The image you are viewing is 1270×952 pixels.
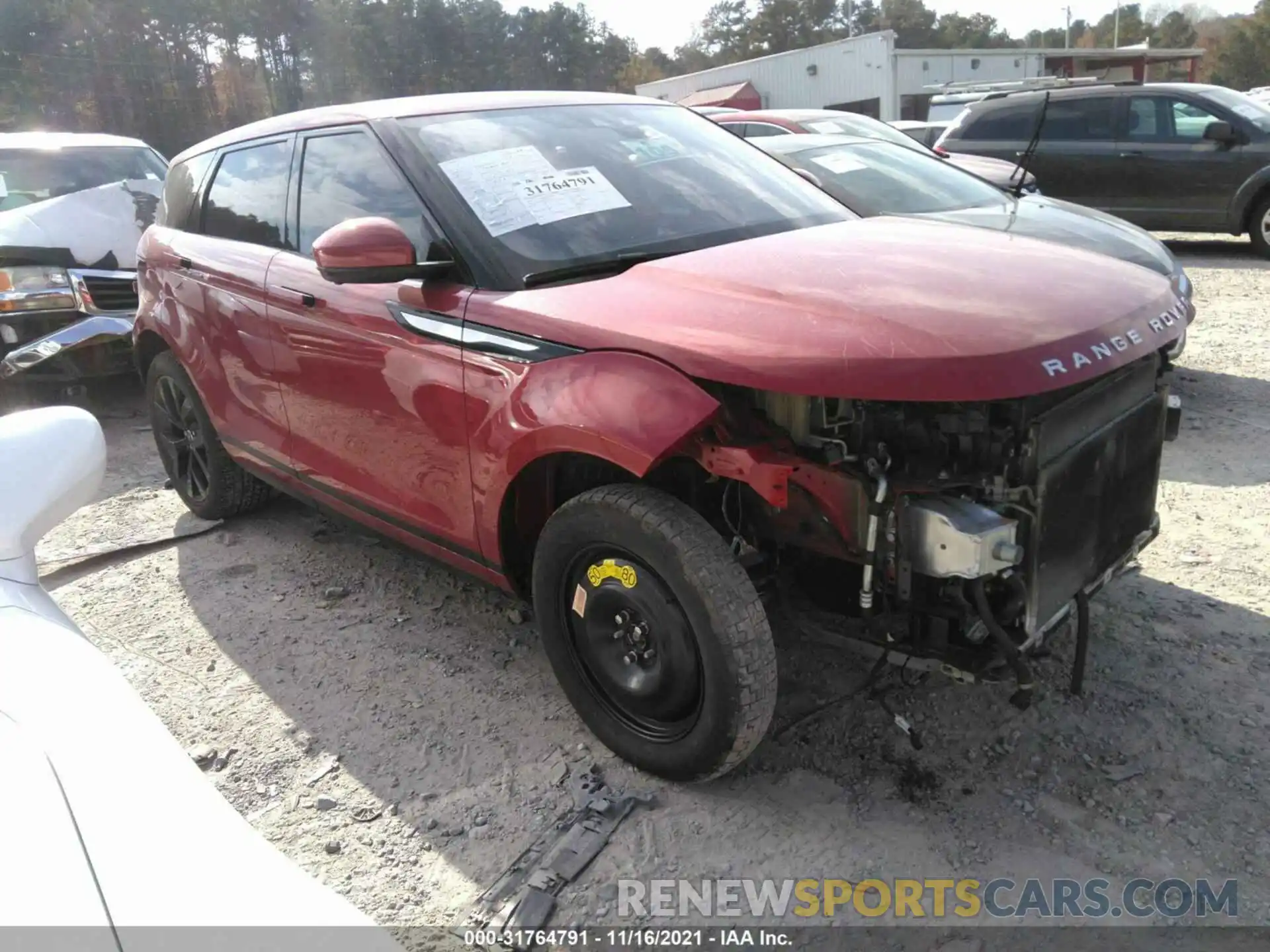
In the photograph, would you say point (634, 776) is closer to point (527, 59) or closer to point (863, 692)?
point (863, 692)

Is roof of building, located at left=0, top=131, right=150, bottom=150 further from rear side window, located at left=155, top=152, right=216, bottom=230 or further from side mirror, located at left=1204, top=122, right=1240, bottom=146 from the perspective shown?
side mirror, located at left=1204, top=122, right=1240, bottom=146

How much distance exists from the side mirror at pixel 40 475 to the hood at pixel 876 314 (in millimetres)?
1059

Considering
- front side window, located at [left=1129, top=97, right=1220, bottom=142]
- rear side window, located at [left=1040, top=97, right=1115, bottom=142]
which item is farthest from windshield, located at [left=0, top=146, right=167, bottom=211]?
front side window, located at [left=1129, top=97, right=1220, bottom=142]

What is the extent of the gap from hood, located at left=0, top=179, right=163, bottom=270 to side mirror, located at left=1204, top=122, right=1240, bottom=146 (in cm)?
950

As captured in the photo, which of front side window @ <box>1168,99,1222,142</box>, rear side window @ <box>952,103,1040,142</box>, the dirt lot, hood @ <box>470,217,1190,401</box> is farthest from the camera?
rear side window @ <box>952,103,1040,142</box>

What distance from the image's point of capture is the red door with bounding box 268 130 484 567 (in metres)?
2.90

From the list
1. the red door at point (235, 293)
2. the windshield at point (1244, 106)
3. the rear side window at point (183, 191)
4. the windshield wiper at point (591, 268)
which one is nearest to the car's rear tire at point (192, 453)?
the red door at point (235, 293)

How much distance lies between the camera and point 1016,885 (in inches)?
89.4

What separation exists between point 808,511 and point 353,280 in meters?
1.44

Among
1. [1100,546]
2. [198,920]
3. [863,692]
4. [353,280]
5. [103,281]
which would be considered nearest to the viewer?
[198,920]

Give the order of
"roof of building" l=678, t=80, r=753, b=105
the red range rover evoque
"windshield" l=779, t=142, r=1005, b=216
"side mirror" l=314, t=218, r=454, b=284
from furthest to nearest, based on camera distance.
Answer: "roof of building" l=678, t=80, r=753, b=105 < "windshield" l=779, t=142, r=1005, b=216 < "side mirror" l=314, t=218, r=454, b=284 < the red range rover evoque

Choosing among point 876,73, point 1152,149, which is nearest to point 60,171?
point 1152,149

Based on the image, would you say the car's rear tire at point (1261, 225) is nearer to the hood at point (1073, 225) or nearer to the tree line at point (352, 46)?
the hood at point (1073, 225)

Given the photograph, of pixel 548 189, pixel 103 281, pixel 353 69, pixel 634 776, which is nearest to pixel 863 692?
pixel 634 776
